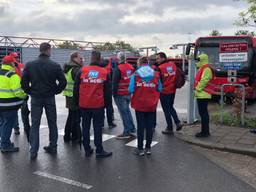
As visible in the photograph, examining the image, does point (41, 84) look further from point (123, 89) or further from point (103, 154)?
point (123, 89)

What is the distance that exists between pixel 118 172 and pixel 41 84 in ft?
6.66

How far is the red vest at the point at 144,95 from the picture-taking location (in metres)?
6.44

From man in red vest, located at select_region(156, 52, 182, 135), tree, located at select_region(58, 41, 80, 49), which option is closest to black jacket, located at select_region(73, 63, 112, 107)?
man in red vest, located at select_region(156, 52, 182, 135)

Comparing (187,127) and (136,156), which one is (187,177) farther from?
(187,127)

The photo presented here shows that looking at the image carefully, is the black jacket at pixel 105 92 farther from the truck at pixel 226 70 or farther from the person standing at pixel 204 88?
the truck at pixel 226 70

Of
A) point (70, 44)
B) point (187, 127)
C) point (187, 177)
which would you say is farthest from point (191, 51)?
point (70, 44)

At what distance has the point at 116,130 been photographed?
8852 mm

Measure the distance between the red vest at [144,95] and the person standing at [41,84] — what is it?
129cm

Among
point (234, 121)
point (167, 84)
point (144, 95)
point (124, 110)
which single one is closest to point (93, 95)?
point (144, 95)

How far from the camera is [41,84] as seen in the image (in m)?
6.26

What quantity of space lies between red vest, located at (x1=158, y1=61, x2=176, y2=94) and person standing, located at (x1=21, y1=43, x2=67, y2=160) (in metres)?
2.76

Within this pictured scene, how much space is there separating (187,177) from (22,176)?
2442 millimetres

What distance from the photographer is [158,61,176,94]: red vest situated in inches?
328

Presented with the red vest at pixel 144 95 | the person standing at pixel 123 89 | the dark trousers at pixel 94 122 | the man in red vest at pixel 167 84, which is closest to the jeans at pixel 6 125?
the dark trousers at pixel 94 122
